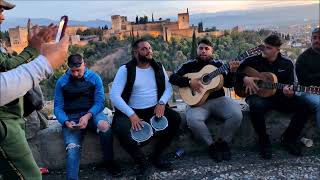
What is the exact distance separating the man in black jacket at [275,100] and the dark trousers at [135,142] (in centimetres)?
84

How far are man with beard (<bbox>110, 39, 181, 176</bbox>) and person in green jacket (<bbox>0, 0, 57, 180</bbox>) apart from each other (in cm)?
179

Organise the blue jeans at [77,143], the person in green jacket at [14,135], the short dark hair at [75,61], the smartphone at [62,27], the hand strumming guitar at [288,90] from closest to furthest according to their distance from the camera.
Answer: the smartphone at [62,27] < the person in green jacket at [14,135] < the blue jeans at [77,143] < the short dark hair at [75,61] < the hand strumming guitar at [288,90]

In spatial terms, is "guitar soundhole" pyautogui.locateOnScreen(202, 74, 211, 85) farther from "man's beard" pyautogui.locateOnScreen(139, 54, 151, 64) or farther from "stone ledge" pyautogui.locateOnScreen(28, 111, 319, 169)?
"man's beard" pyautogui.locateOnScreen(139, 54, 151, 64)

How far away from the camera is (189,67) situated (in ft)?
15.4

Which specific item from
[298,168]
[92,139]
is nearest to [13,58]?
[92,139]

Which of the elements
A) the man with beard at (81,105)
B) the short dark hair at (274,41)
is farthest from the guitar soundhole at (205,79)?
the man with beard at (81,105)

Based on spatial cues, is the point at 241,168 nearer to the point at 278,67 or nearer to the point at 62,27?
the point at 278,67

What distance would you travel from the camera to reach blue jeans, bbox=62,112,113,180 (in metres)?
3.86

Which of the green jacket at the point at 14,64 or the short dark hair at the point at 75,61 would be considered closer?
the green jacket at the point at 14,64

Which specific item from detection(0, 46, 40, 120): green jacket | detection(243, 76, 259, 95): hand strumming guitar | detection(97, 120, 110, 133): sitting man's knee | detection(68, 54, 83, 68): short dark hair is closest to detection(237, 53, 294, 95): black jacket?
detection(243, 76, 259, 95): hand strumming guitar

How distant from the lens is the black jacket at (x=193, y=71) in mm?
4531

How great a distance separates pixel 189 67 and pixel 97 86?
1098mm

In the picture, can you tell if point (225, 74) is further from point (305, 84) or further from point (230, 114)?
point (305, 84)

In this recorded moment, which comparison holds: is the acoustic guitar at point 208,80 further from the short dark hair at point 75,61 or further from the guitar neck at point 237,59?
the short dark hair at point 75,61
